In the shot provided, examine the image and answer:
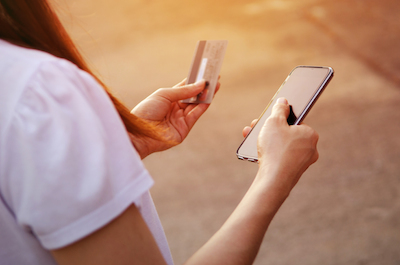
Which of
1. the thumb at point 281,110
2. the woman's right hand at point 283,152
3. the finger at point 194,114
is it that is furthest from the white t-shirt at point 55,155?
the finger at point 194,114

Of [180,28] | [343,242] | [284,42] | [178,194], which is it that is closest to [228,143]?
[178,194]

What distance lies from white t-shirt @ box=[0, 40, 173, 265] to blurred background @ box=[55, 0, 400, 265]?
271 millimetres

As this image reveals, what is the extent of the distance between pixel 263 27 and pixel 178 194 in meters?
2.93

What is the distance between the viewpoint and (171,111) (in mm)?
1207

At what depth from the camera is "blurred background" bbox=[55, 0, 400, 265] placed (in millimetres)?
1791

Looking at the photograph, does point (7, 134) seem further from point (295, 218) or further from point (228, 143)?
point (228, 143)

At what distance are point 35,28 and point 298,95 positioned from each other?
2.37 ft

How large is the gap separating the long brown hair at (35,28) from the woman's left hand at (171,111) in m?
0.47

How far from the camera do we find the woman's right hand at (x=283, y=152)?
2.19ft

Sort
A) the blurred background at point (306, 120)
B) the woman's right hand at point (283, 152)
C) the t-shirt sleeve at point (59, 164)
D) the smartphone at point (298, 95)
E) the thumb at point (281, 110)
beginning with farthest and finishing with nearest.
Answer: the blurred background at point (306, 120), the smartphone at point (298, 95), the thumb at point (281, 110), the woman's right hand at point (283, 152), the t-shirt sleeve at point (59, 164)

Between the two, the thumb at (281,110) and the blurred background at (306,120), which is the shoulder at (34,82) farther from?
the thumb at (281,110)

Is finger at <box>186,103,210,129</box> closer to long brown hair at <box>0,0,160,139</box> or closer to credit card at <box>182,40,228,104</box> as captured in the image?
credit card at <box>182,40,228,104</box>

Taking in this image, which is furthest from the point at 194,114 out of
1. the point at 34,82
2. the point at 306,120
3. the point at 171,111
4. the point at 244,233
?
the point at 306,120

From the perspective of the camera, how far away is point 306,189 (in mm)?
2043
